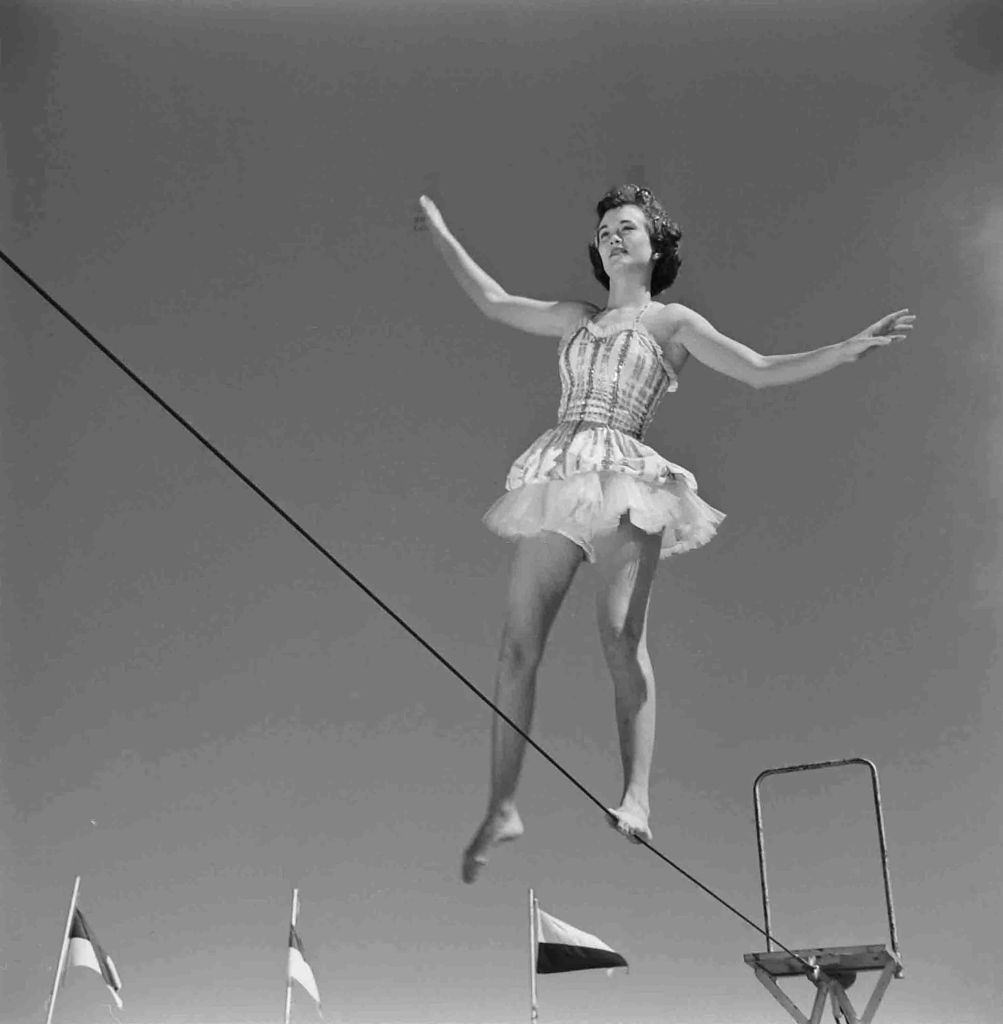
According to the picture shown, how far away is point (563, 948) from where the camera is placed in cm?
429

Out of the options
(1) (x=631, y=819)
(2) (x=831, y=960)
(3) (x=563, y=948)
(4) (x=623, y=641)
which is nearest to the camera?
(1) (x=631, y=819)

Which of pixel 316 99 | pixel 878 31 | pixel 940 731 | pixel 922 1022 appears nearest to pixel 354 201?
pixel 316 99

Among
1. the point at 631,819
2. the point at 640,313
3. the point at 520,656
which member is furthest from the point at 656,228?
the point at 631,819

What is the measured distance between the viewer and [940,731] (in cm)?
467

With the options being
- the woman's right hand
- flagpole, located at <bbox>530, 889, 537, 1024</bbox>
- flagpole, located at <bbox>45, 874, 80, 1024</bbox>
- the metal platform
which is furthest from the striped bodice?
flagpole, located at <bbox>45, 874, 80, 1024</bbox>

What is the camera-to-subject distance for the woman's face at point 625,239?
4086mm

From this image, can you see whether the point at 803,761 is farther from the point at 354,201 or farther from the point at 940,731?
the point at 354,201

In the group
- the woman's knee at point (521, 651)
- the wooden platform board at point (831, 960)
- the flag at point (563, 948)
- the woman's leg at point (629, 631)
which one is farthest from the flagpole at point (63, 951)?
the wooden platform board at point (831, 960)

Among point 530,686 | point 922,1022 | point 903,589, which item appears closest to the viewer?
point 530,686

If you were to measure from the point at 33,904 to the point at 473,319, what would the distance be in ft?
6.75

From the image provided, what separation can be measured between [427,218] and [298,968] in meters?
1.96

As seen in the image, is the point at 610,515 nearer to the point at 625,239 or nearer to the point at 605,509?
the point at 605,509

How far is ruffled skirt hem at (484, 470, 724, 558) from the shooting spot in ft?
12.5

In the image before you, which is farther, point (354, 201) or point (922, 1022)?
point (354, 201)
